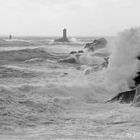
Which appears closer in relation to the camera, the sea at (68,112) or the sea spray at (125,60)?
the sea at (68,112)

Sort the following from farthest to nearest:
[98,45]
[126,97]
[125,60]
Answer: [98,45], [125,60], [126,97]

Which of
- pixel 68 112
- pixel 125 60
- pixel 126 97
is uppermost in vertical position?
pixel 125 60

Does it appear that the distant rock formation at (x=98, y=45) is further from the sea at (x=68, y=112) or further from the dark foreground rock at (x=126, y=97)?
the dark foreground rock at (x=126, y=97)

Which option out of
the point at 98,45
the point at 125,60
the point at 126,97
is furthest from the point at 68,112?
the point at 98,45

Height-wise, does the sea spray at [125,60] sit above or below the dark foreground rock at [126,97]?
above

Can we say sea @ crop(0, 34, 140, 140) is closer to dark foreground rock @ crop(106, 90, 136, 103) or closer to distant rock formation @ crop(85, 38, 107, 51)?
dark foreground rock @ crop(106, 90, 136, 103)

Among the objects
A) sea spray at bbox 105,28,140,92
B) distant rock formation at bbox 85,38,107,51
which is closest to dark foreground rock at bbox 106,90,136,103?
sea spray at bbox 105,28,140,92

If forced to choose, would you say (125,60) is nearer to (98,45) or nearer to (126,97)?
(126,97)

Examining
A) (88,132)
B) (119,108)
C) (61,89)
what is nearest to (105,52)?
(61,89)

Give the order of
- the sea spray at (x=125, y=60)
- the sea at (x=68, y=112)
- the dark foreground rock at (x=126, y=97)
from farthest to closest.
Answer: the sea spray at (x=125, y=60) → the dark foreground rock at (x=126, y=97) → the sea at (x=68, y=112)

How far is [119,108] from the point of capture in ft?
26.7

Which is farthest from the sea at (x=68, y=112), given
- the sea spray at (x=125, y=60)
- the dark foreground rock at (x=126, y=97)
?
the dark foreground rock at (x=126, y=97)

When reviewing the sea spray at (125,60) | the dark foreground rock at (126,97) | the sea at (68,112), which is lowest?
the sea at (68,112)

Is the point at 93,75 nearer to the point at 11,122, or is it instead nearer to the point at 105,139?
the point at 11,122
